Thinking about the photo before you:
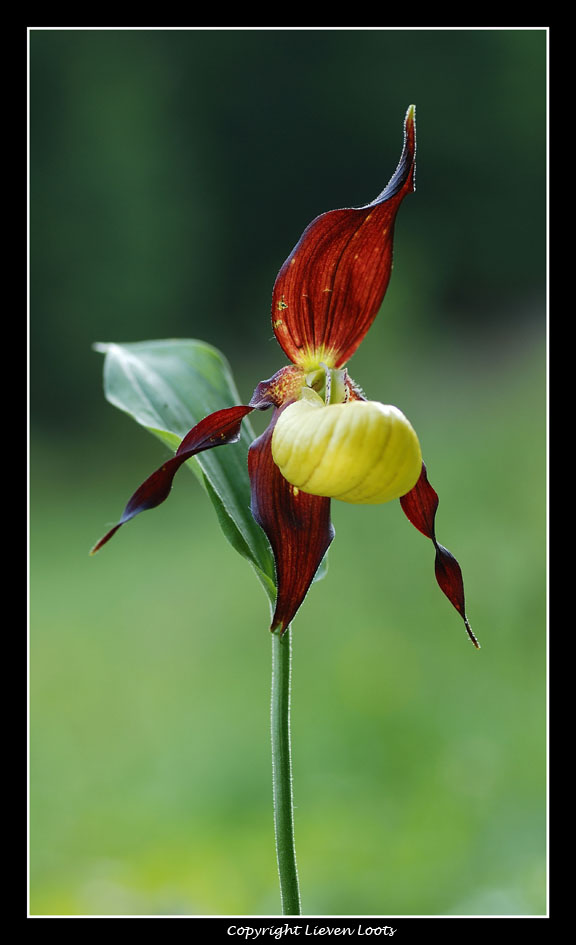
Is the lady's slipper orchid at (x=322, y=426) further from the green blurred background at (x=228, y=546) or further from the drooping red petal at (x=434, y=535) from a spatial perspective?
the green blurred background at (x=228, y=546)

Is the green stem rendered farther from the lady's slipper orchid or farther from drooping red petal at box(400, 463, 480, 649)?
drooping red petal at box(400, 463, 480, 649)

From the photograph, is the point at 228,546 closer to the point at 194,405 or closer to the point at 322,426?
A: the point at 194,405

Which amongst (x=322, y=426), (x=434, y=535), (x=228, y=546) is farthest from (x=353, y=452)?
(x=228, y=546)

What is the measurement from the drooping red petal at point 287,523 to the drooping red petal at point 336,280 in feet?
0.30

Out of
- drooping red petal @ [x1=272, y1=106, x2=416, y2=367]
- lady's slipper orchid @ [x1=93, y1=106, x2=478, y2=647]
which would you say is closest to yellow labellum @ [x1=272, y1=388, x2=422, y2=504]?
lady's slipper orchid @ [x1=93, y1=106, x2=478, y2=647]

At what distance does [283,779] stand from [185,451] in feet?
1.04

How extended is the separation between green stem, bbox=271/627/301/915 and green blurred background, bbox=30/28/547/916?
93 centimetres

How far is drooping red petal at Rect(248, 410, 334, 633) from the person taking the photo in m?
0.72

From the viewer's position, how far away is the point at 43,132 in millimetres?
3168

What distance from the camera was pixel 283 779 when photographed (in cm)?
72

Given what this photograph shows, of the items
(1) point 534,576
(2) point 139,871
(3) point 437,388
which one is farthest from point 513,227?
(2) point 139,871

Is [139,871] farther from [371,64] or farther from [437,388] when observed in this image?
[371,64]

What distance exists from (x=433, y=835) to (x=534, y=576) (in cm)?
94

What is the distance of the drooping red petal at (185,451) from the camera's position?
0.70 meters
